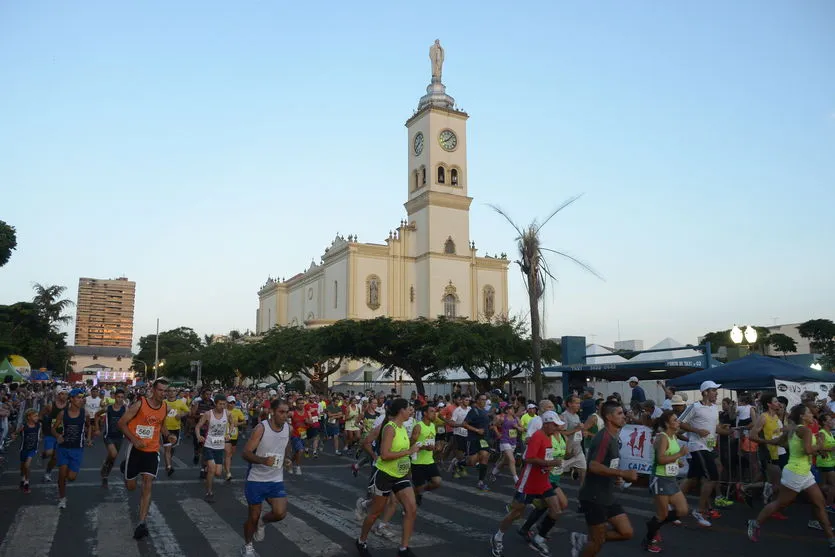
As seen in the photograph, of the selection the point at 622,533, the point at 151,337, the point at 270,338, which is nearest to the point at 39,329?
the point at 270,338

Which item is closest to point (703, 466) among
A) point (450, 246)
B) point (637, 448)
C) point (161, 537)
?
point (637, 448)

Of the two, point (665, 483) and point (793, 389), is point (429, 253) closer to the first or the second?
point (793, 389)

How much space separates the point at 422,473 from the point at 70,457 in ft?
18.7

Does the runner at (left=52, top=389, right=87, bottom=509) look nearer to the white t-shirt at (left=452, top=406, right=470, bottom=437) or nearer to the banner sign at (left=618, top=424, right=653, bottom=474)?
the white t-shirt at (left=452, top=406, right=470, bottom=437)

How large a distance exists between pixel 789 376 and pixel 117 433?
570 inches

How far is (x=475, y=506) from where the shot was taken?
1152 centimetres

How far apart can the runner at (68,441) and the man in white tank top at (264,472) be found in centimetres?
489

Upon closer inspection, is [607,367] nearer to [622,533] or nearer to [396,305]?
[622,533]

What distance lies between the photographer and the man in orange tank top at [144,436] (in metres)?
8.77

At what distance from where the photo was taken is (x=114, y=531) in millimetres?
9016

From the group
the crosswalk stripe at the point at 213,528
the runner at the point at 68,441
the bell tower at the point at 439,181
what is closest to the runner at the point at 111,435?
the runner at the point at 68,441

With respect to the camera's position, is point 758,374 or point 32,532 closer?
point 32,532

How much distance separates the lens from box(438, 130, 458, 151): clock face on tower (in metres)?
64.8

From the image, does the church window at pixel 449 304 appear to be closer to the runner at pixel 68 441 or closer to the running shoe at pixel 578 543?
the runner at pixel 68 441
